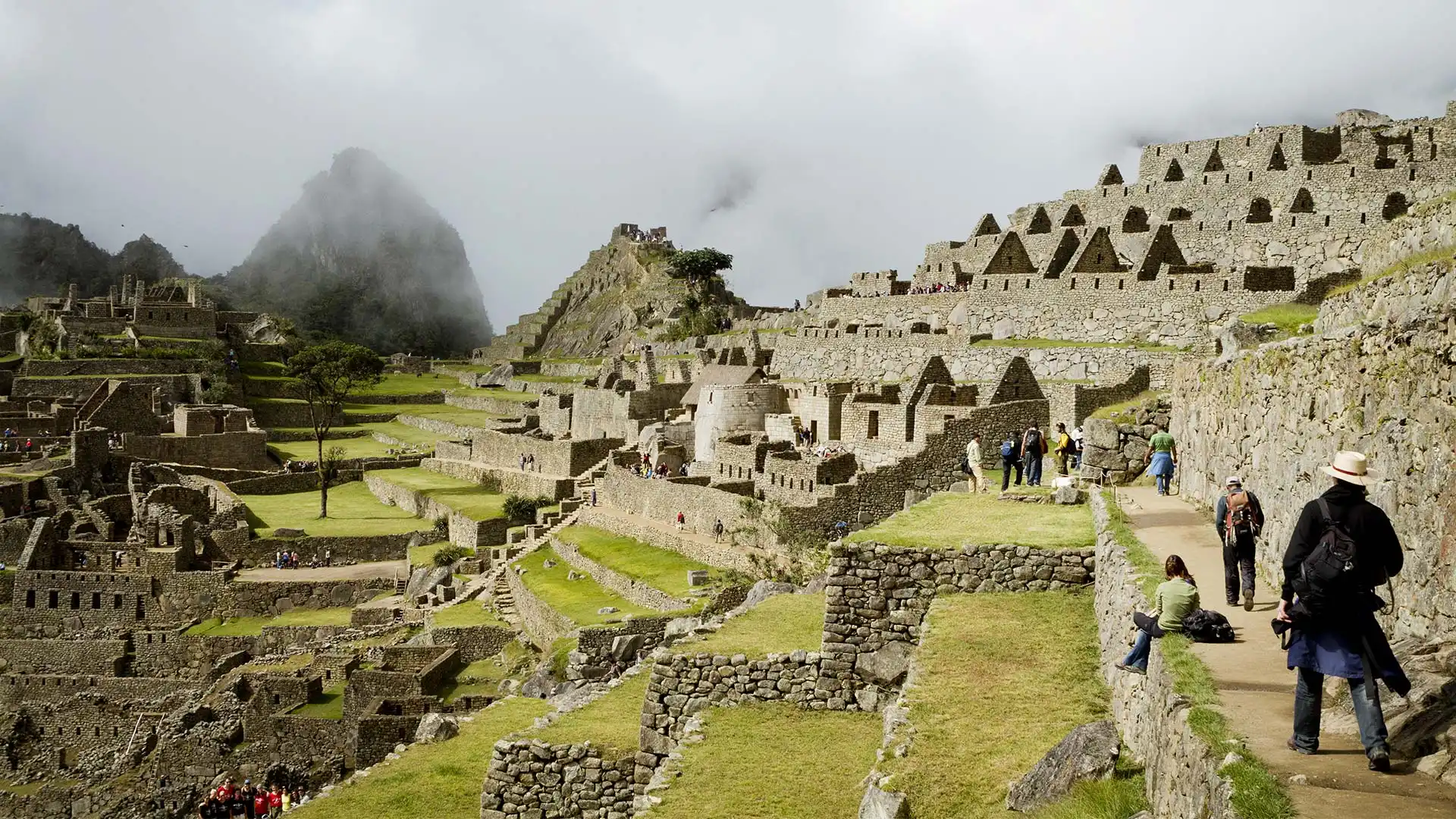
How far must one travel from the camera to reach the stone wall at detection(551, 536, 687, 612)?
2411 cm

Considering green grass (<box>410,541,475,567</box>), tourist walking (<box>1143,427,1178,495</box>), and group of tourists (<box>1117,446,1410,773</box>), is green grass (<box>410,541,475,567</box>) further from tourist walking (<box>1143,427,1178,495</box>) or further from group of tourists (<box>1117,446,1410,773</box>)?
group of tourists (<box>1117,446,1410,773</box>)

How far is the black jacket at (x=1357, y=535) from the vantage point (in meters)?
5.98

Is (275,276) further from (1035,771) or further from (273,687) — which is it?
(1035,771)

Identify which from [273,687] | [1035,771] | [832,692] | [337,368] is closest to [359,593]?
[273,687]

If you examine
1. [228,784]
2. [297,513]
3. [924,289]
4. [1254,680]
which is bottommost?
[228,784]

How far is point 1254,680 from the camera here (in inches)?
276

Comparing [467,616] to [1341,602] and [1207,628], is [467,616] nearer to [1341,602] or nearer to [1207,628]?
[1207,628]

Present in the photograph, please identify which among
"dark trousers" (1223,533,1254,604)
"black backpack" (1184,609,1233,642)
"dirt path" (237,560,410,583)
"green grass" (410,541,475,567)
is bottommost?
"dirt path" (237,560,410,583)

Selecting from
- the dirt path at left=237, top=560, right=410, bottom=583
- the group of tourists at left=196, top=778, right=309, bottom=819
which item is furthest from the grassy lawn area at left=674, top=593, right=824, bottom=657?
the dirt path at left=237, top=560, right=410, bottom=583

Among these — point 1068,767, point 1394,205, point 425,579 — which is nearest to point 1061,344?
point 1394,205

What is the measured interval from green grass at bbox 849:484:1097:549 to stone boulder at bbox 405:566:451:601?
817 inches

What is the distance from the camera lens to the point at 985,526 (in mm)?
13273

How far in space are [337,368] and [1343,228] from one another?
3904 centimetres

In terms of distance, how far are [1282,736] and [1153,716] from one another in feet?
3.61
